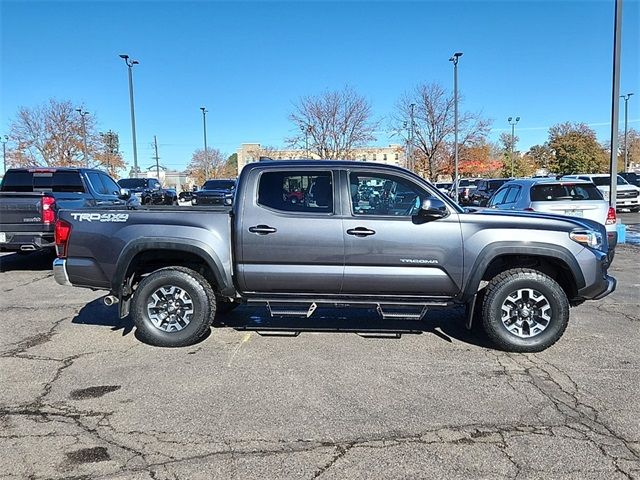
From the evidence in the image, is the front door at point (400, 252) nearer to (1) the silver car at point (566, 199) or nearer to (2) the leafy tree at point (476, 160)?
(1) the silver car at point (566, 199)

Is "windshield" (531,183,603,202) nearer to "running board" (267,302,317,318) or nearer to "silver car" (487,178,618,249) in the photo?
"silver car" (487,178,618,249)

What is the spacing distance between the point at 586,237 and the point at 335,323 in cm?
292

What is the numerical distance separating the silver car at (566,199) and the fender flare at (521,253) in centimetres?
495

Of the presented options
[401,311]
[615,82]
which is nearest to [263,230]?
[401,311]

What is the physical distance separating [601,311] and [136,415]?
600 centimetres

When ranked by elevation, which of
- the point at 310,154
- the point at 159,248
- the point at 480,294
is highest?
the point at 310,154

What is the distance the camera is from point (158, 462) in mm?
3215

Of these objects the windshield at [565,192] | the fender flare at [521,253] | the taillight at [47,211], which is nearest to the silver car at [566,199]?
the windshield at [565,192]

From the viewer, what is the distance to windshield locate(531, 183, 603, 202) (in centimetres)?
1034

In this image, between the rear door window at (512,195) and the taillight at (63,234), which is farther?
the rear door window at (512,195)

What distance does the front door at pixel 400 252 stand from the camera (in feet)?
16.9

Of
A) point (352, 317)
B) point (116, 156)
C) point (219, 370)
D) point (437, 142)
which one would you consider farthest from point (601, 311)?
point (116, 156)

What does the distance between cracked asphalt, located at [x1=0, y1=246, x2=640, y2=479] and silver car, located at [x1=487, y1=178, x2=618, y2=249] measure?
4075 mm

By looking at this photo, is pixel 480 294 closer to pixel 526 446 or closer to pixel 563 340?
pixel 563 340
